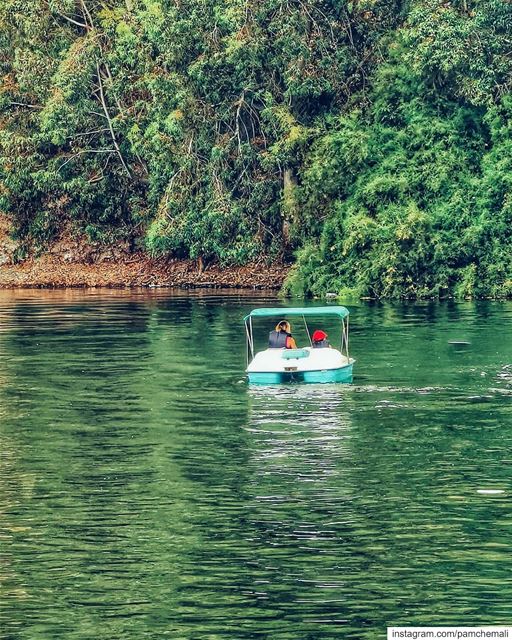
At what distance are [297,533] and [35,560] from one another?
3.42 meters

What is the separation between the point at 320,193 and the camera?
217ft

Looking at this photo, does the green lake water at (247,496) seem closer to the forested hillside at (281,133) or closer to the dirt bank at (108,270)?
the forested hillside at (281,133)

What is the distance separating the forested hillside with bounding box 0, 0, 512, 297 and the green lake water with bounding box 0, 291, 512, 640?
65.5 ft

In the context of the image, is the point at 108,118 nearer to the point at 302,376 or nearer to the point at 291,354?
the point at 291,354

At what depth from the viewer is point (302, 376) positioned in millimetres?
37156

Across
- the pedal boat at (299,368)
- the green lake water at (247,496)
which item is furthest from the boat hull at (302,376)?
the green lake water at (247,496)

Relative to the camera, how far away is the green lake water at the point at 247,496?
1811 centimetres

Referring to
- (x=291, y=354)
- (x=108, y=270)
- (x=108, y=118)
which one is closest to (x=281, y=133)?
(x=108, y=118)

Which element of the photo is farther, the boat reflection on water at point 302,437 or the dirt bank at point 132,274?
the dirt bank at point 132,274

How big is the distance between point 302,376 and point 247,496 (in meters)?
13.3

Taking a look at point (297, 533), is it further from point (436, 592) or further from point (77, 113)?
point (77, 113)

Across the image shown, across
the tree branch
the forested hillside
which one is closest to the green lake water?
the forested hillside

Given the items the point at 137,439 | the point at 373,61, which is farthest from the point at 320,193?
the point at 137,439

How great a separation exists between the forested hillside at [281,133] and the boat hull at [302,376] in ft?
83.2
